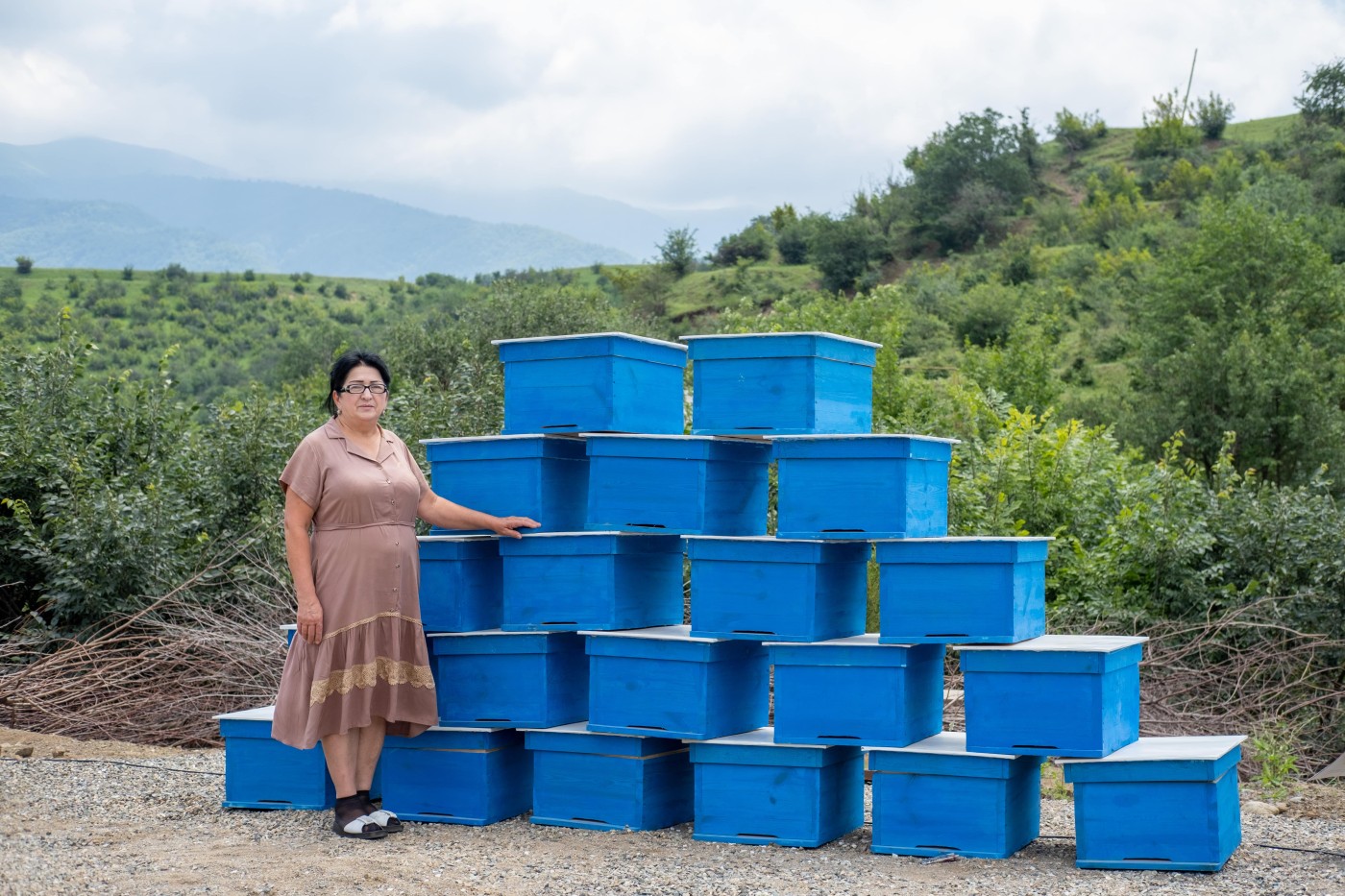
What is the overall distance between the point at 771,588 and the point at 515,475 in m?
1.31

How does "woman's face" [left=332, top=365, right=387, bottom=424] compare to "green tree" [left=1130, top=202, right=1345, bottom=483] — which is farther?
"green tree" [left=1130, top=202, right=1345, bottom=483]

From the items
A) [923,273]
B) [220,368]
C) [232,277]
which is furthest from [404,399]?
[232,277]

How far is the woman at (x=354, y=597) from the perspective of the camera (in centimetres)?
539

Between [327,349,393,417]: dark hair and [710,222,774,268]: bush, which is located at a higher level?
[710,222,774,268]: bush

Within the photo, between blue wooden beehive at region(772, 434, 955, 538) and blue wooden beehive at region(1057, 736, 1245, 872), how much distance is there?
117cm

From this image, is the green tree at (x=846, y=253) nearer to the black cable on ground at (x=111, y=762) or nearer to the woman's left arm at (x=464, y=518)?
the black cable on ground at (x=111, y=762)

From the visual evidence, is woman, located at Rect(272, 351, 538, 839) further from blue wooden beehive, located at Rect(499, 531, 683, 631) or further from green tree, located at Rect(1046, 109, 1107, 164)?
green tree, located at Rect(1046, 109, 1107, 164)

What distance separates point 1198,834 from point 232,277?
215 feet

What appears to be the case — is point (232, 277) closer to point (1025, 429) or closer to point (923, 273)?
point (923, 273)

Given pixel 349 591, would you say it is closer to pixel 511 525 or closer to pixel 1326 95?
pixel 511 525

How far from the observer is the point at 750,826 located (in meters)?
5.43

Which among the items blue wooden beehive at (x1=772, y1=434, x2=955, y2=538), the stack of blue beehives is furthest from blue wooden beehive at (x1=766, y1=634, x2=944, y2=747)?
blue wooden beehive at (x1=772, y1=434, x2=955, y2=538)

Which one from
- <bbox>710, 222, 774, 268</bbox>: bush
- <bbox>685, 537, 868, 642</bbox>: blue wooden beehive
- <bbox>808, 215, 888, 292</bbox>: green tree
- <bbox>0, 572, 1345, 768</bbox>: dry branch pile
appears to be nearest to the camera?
<bbox>685, 537, 868, 642</bbox>: blue wooden beehive

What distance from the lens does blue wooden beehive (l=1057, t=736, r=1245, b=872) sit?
15.9 feet
